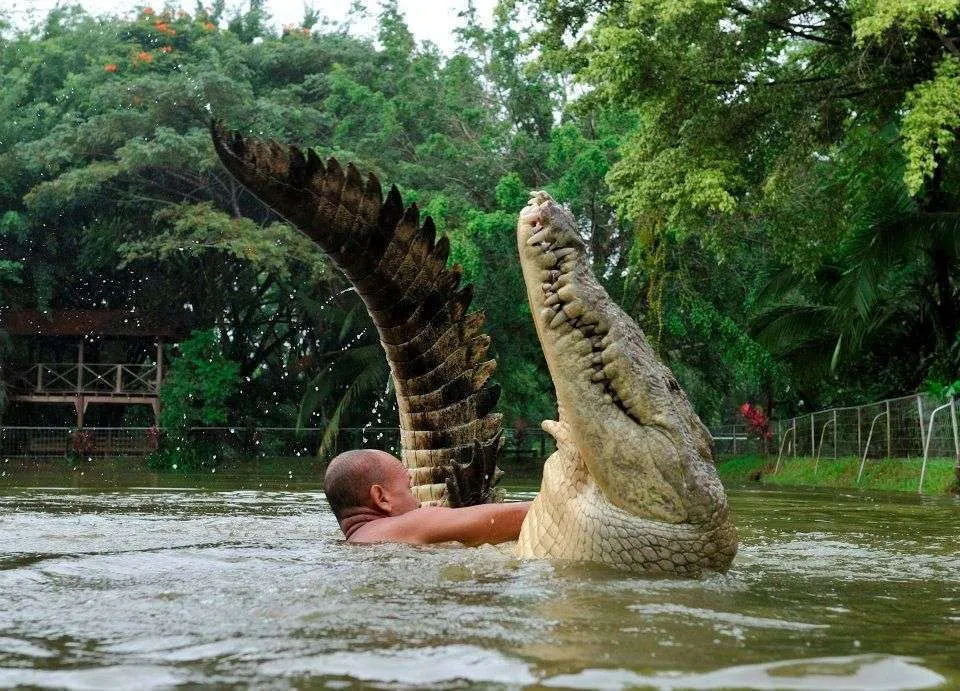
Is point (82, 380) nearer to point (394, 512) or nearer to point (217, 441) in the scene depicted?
point (217, 441)

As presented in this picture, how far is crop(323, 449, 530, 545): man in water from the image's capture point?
459cm

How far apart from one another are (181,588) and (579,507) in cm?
A: 125

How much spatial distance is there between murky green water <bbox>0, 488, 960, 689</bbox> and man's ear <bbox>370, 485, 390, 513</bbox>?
26 centimetres

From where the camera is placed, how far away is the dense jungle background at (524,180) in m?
14.5

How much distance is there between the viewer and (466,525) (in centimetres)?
458

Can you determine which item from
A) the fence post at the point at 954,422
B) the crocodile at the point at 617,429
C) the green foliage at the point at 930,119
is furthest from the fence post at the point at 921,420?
the crocodile at the point at 617,429

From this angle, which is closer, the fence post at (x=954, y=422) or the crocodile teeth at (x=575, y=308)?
the crocodile teeth at (x=575, y=308)

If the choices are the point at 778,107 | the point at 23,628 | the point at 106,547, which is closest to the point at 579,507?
the point at 23,628

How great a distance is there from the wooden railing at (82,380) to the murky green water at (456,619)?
24273 mm

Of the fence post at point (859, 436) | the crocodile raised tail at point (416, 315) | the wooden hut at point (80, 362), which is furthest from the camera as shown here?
the wooden hut at point (80, 362)

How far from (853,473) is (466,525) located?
44.0 feet

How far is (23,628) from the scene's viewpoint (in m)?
2.82

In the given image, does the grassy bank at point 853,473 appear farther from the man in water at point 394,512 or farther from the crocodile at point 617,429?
the crocodile at point 617,429

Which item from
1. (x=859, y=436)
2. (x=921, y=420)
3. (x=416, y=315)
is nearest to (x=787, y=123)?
(x=921, y=420)
